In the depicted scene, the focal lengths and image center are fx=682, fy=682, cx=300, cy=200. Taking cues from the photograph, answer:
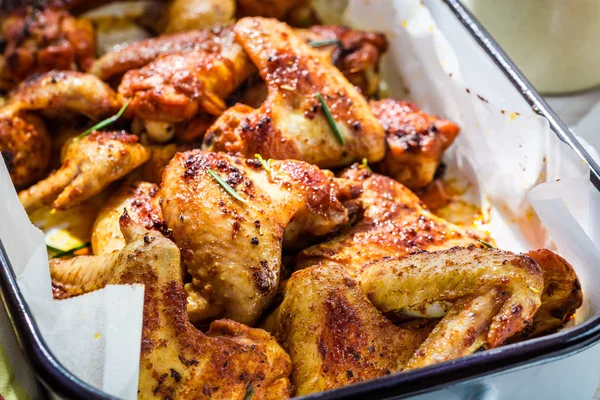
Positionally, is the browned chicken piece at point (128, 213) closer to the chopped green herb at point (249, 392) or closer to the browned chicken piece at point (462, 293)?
the chopped green herb at point (249, 392)

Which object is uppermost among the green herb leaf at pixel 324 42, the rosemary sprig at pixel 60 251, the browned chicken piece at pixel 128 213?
the green herb leaf at pixel 324 42

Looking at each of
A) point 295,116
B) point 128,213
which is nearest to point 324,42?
point 295,116

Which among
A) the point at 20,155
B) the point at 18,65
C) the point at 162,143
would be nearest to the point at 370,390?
the point at 162,143

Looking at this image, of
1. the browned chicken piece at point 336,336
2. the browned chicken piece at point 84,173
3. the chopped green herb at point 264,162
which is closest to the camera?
the browned chicken piece at point 336,336

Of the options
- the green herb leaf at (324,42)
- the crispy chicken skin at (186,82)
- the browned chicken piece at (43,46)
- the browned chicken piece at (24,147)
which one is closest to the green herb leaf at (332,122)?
the crispy chicken skin at (186,82)

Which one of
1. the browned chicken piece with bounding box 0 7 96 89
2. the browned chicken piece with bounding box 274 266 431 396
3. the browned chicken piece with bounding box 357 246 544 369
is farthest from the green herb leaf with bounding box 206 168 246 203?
the browned chicken piece with bounding box 0 7 96 89

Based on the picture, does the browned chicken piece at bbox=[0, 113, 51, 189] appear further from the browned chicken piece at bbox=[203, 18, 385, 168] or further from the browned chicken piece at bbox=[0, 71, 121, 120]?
the browned chicken piece at bbox=[203, 18, 385, 168]

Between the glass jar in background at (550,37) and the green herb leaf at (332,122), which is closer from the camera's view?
the green herb leaf at (332,122)
